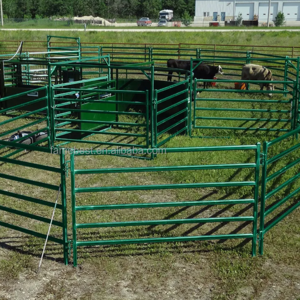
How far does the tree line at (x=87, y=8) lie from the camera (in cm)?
8525

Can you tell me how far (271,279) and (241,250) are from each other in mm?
642

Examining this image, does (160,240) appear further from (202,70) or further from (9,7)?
(9,7)

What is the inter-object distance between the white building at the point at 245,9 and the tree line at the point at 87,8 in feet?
14.3

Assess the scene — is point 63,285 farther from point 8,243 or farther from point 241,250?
point 241,250

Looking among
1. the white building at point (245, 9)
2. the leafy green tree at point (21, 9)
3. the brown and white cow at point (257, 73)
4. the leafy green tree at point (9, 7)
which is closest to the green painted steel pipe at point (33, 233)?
the brown and white cow at point (257, 73)

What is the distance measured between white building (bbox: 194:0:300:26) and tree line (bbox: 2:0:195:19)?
14.3 feet

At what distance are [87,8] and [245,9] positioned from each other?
29275mm

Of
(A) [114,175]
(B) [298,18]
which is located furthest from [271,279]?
(B) [298,18]

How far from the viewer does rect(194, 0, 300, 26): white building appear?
8419 cm

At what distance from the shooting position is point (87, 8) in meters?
88.4

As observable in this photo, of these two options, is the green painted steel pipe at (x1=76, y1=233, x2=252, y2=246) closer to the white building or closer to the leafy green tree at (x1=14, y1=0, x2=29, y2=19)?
the white building

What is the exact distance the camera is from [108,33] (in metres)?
38.0

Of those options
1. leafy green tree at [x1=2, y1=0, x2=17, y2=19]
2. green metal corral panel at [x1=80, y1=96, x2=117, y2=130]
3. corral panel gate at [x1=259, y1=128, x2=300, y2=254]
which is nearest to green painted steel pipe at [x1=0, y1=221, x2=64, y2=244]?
corral panel gate at [x1=259, y1=128, x2=300, y2=254]

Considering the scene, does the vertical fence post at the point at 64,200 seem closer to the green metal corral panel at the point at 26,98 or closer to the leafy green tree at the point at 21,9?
the green metal corral panel at the point at 26,98
